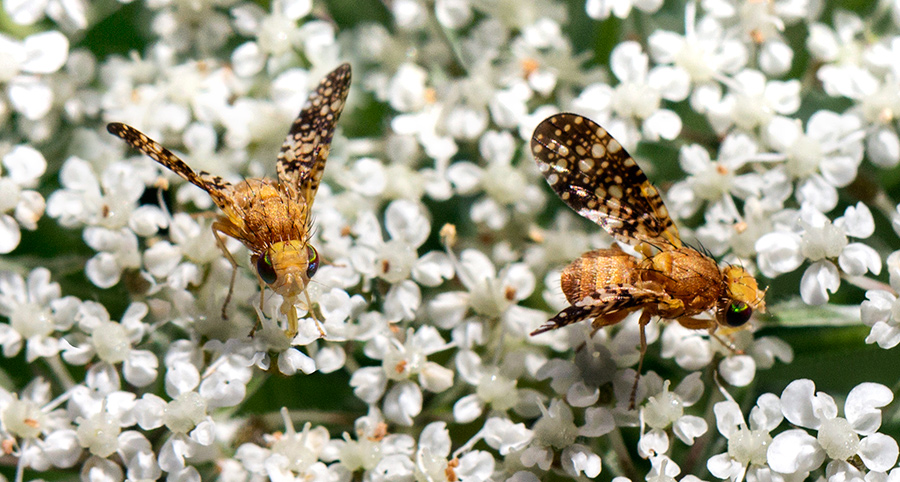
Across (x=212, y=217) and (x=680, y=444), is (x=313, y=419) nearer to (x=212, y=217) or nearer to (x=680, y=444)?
(x=212, y=217)

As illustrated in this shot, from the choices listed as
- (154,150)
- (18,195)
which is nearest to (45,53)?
(18,195)

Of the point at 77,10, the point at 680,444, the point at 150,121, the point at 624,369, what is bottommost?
the point at 680,444

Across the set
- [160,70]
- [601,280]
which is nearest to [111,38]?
[160,70]

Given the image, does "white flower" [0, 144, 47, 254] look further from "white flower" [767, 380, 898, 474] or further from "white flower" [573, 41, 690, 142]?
"white flower" [767, 380, 898, 474]

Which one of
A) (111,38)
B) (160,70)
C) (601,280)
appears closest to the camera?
(601,280)

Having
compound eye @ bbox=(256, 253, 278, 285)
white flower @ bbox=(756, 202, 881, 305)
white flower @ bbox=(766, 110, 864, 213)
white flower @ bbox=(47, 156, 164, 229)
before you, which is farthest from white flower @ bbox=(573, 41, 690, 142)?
white flower @ bbox=(47, 156, 164, 229)

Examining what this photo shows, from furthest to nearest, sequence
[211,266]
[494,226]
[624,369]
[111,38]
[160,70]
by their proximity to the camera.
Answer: [111,38] → [160,70] → [494,226] → [211,266] → [624,369]

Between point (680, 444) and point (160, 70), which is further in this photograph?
point (160, 70)

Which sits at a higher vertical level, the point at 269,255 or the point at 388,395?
the point at 269,255

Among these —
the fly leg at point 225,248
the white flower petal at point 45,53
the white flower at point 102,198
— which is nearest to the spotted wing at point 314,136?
the fly leg at point 225,248
